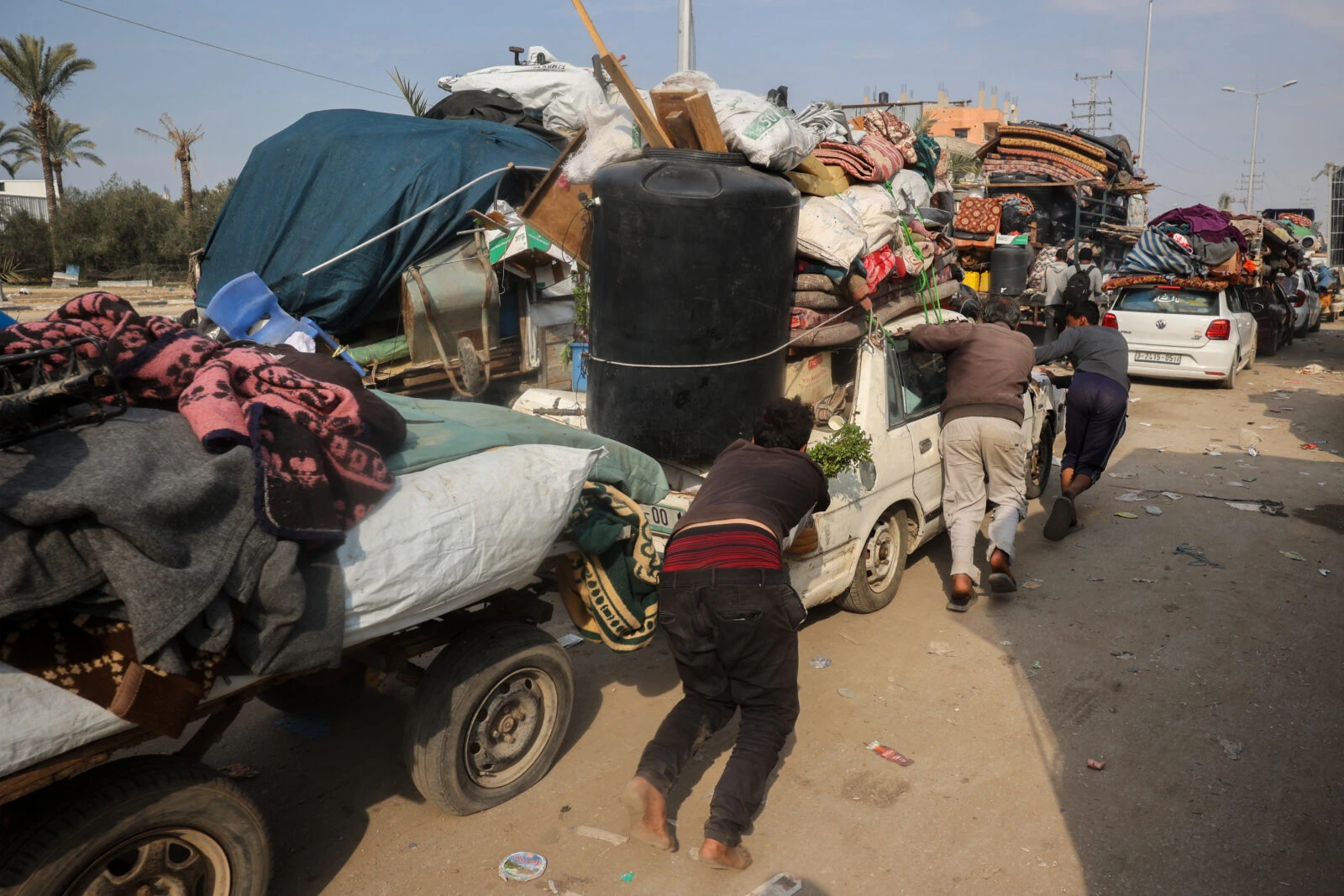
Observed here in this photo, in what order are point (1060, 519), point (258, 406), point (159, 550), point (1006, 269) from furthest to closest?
1. point (1006, 269)
2. point (1060, 519)
3. point (258, 406)
4. point (159, 550)

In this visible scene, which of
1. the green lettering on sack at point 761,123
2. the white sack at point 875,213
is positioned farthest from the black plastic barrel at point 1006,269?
the green lettering on sack at point 761,123

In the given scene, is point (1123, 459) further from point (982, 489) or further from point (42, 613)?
point (42, 613)

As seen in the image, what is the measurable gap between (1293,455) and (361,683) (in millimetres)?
9568

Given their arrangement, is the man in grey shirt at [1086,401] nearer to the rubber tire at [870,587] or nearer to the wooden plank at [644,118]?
the rubber tire at [870,587]

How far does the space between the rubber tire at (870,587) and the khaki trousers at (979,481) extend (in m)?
0.32

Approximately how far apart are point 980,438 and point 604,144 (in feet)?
9.14

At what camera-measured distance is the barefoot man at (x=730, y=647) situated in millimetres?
3311

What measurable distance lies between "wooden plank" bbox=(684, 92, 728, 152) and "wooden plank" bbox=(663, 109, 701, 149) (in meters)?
0.03

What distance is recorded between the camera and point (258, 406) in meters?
2.64

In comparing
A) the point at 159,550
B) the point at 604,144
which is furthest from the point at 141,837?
the point at 604,144

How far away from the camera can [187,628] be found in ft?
7.71

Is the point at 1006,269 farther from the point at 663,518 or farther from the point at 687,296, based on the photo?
the point at 663,518

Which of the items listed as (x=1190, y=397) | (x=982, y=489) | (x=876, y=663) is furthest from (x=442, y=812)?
(x=1190, y=397)

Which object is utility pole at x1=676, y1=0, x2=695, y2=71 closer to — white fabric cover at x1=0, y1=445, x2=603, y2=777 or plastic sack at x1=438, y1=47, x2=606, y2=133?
plastic sack at x1=438, y1=47, x2=606, y2=133
